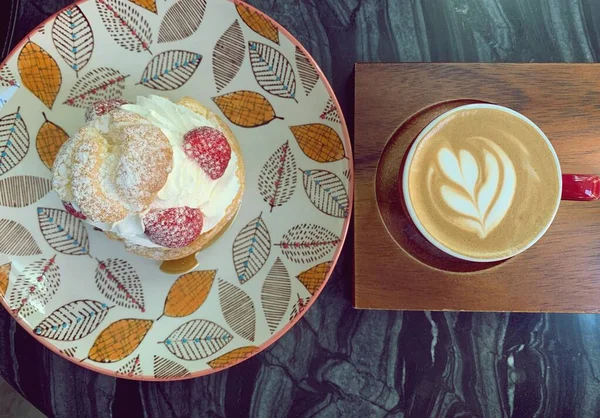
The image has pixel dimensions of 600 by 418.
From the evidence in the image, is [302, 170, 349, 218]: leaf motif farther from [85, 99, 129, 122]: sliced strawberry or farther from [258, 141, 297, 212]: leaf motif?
[85, 99, 129, 122]: sliced strawberry

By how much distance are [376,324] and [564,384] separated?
0.42 m

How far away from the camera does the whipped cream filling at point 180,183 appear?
826mm

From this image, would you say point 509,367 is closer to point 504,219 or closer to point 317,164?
point 504,219

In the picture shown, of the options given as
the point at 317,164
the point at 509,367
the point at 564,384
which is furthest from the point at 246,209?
the point at 564,384

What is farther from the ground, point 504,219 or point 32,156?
point 32,156

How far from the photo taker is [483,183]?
870 millimetres

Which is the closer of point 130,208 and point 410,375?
point 130,208

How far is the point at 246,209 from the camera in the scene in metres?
0.98

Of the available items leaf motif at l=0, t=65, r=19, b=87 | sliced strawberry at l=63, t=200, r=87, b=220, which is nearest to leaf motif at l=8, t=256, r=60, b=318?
sliced strawberry at l=63, t=200, r=87, b=220

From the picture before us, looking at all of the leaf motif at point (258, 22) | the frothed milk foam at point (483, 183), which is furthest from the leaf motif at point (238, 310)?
the leaf motif at point (258, 22)

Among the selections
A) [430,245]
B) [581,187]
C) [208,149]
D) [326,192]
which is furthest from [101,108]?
[581,187]

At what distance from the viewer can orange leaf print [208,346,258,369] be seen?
0.90 metres

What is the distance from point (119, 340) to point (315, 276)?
370 millimetres

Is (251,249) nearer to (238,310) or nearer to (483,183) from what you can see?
(238,310)
